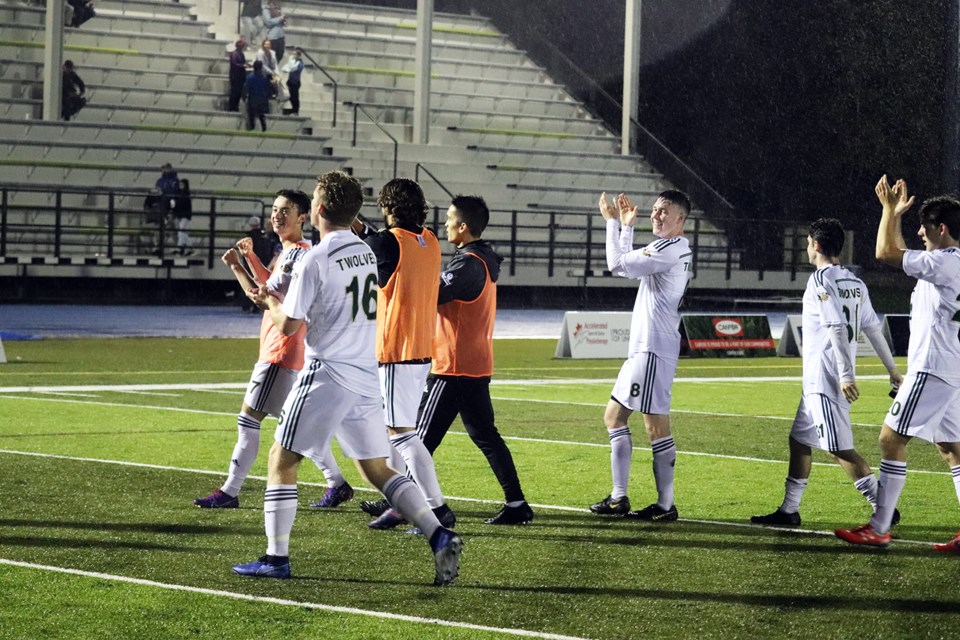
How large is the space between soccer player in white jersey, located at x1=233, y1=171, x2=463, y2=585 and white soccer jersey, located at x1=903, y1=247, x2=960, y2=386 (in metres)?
2.79

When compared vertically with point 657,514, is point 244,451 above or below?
above

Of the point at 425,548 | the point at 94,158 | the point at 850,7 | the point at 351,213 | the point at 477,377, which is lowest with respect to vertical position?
the point at 425,548

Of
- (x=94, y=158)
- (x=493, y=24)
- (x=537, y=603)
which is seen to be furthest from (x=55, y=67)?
(x=537, y=603)

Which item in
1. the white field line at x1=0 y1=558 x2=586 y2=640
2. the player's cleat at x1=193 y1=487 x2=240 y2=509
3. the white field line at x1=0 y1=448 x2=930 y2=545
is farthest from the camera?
the player's cleat at x1=193 y1=487 x2=240 y2=509

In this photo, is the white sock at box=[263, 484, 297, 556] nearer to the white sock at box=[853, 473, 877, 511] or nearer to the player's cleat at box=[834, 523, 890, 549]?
the player's cleat at box=[834, 523, 890, 549]

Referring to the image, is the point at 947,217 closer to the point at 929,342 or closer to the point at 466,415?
the point at 929,342

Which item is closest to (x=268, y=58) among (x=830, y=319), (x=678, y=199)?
(x=678, y=199)

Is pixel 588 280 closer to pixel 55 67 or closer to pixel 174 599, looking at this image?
pixel 55 67

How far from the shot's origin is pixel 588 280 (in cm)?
3625

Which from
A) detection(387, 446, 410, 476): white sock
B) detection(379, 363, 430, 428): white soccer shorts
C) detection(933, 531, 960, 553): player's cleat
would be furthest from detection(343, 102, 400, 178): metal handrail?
detection(933, 531, 960, 553): player's cleat

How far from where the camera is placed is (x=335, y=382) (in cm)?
684

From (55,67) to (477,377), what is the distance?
27.1 m

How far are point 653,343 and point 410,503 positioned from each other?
8.55 feet

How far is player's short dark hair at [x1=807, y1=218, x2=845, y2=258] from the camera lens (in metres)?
8.77
